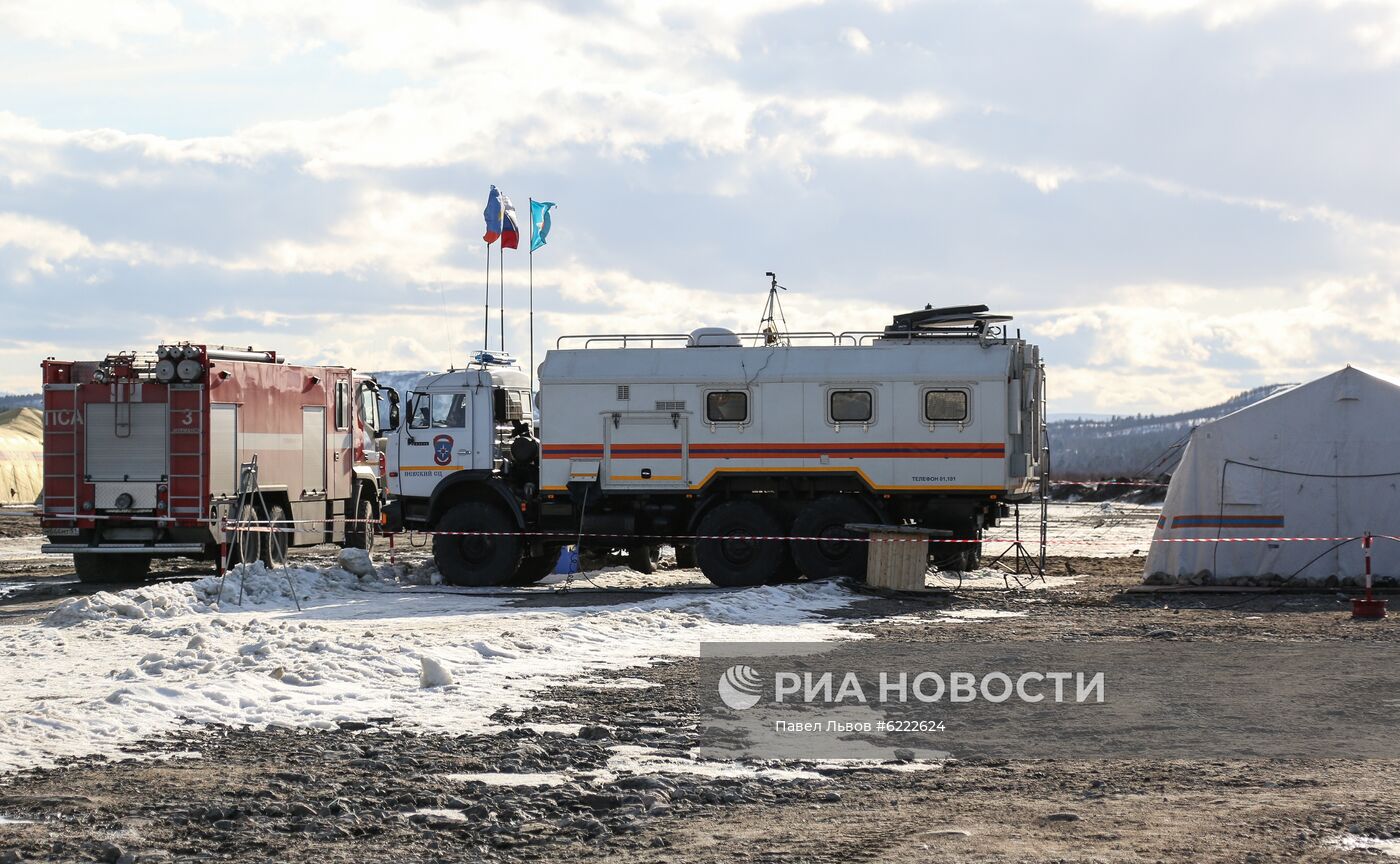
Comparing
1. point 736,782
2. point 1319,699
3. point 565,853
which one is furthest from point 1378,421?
point 565,853

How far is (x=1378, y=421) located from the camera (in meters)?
22.0

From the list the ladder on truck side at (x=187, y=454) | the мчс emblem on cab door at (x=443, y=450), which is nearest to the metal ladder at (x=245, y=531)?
the ladder on truck side at (x=187, y=454)

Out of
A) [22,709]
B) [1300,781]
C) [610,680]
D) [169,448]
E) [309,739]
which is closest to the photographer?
[1300,781]

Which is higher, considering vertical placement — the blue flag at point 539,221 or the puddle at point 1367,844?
the blue flag at point 539,221

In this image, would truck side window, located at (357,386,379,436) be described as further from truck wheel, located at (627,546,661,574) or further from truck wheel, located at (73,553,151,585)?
truck wheel, located at (627,546,661,574)

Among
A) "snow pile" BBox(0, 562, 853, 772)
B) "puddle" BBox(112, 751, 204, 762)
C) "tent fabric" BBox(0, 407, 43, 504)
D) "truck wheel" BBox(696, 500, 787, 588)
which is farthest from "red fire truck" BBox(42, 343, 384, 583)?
"tent fabric" BBox(0, 407, 43, 504)

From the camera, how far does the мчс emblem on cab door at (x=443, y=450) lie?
23.4 meters

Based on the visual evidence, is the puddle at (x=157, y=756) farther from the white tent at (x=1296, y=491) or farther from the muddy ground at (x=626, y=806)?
the white tent at (x=1296, y=491)

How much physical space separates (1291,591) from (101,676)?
605 inches

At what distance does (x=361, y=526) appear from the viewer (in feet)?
90.2

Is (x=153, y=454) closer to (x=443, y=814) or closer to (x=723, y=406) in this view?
(x=723, y=406)

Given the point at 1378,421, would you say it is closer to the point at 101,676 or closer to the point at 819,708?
the point at 819,708

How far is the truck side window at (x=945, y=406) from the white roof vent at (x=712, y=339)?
2.87m

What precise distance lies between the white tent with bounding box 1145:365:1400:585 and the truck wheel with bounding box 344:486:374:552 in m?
13.2
